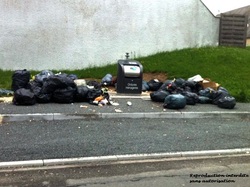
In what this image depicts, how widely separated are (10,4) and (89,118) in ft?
25.2

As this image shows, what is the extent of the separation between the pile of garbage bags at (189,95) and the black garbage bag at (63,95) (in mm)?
2252

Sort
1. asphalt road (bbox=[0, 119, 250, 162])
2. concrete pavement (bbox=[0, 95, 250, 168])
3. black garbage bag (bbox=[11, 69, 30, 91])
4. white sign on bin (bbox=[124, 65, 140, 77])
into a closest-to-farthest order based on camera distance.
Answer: asphalt road (bbox=[0, 119, 250, 162]), concrete pavement (bbox=[0, 95, 250, 168]), black garbage bag (bbox=[11, 69, 30, 91]), white sign on bin (bbox=[124, 65, 140, 77])

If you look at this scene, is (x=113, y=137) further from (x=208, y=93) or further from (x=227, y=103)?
(x=208, y=93)

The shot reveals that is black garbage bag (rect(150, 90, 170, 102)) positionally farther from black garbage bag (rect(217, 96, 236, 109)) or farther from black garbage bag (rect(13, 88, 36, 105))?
A: black garbage bag (rect(13, 88, 36, 105))

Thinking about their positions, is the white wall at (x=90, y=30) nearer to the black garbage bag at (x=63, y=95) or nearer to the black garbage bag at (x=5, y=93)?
the black garbage bag at (x=5, y=93)

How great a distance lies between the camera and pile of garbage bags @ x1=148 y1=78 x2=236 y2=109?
948 centimetres

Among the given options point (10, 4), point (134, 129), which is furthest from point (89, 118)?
point (10, 4)

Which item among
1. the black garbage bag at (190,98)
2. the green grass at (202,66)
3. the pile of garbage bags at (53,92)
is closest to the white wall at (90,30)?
the green grass at (202,66)

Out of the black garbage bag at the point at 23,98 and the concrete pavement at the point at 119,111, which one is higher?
the black garbage bag at the point at 23,98

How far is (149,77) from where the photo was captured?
1372cm

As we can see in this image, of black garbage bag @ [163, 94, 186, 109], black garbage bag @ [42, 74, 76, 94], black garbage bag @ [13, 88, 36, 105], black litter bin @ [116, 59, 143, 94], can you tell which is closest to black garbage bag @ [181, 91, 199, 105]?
black garbage bag @ [163, 94, 186, 109]

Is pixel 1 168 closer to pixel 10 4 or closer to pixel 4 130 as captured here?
pixel 4 130

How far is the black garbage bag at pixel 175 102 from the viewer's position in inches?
369

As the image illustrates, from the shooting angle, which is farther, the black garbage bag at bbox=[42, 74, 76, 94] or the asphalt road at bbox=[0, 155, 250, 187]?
the black garbage bag at bbox=[42, 74, 76, 94]
